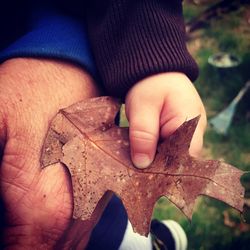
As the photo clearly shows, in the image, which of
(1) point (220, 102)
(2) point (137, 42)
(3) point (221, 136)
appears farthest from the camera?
(1) point (220, 102)

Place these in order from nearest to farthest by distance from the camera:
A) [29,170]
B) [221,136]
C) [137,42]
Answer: [29,170] < [137,42] < [221,136]

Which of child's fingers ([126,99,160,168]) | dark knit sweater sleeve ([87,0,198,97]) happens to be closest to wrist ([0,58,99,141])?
dark knit sweater sleeve ([87,0,198,97])

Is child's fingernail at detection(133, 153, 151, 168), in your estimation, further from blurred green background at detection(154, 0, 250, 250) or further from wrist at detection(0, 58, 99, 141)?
blurred green background at detection(154, 0, 250, 250)

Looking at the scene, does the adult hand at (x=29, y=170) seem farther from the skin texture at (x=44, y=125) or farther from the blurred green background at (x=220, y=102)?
the blurred green background at (x=220, y=102)

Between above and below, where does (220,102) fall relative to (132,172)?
below

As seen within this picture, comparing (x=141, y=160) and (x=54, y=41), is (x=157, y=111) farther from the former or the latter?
(x=54, y=41)

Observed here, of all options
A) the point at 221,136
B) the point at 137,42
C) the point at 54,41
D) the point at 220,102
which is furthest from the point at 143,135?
the point at 220,102
